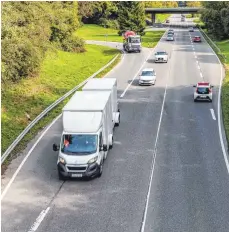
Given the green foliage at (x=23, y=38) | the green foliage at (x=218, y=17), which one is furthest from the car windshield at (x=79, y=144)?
the green foliage at (x=218, y=17)

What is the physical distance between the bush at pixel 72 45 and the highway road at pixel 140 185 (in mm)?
31288

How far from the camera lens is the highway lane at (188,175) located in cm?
1684

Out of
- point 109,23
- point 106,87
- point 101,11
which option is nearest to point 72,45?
point 106,87

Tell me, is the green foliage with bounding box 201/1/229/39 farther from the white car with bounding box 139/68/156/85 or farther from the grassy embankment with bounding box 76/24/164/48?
the white car with bounding box 139/68/156/85

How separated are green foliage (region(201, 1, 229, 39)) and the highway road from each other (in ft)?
184

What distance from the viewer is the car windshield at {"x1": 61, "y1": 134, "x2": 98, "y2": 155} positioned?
814 inches

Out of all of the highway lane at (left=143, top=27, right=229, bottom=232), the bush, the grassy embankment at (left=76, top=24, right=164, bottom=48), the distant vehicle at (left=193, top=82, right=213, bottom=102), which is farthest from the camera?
the grassy embankment at (left=76, top=24, right=164, bottom=48)

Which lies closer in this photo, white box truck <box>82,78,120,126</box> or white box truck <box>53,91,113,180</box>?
white box truck <box>53,91,113,180</box>

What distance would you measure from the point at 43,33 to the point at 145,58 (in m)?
25.0

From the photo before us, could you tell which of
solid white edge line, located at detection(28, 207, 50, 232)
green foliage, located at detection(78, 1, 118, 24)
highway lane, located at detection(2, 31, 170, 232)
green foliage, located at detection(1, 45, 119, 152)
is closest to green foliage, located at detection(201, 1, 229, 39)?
green foliage, located at detection(78, 1, 118, 24)

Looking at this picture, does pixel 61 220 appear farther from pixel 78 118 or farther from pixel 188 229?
pixel 78 118

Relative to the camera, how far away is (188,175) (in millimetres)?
21031

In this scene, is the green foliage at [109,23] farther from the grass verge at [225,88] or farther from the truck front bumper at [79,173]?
the truck front bumper at [79,173]

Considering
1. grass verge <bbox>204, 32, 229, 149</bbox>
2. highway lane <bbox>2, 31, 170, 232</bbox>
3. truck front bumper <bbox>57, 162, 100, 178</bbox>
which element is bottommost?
grass verge <bbox>204, 32, 229, 149</bbox>
